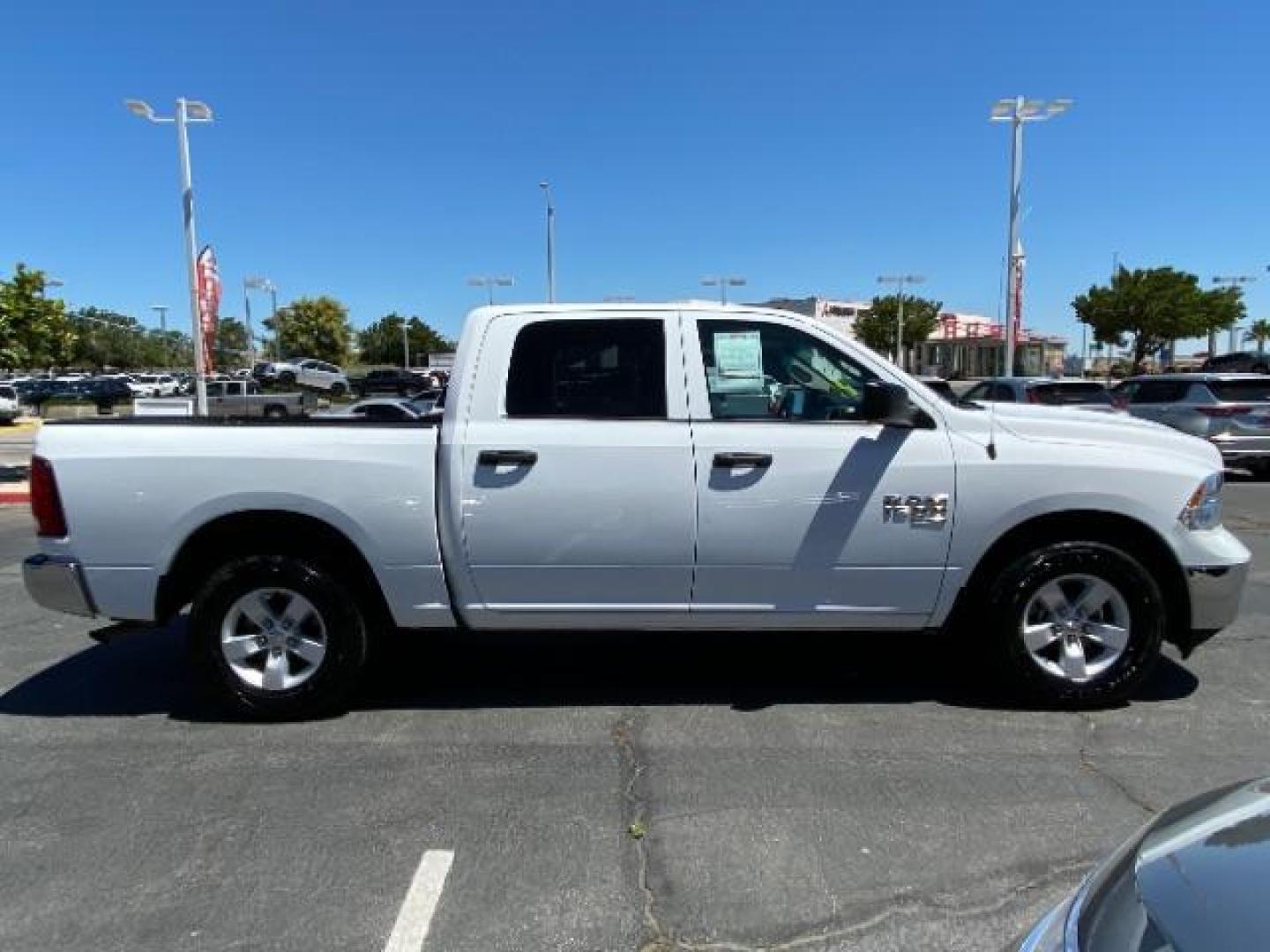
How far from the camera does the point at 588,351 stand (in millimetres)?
4602

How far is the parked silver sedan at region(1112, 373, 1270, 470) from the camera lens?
573 inches

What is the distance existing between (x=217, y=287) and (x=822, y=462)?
21.6 metres

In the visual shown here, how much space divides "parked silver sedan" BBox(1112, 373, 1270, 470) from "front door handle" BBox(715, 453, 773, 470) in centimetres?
1242

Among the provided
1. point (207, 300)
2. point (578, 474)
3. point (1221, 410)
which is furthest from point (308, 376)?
point (578, 474)

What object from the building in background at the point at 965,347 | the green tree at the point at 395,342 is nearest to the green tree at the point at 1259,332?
the building in background at the point at 965,347

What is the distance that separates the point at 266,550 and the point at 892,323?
7770 centimetres

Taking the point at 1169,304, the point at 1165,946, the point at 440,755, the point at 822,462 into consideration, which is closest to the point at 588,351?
the point at 822,462

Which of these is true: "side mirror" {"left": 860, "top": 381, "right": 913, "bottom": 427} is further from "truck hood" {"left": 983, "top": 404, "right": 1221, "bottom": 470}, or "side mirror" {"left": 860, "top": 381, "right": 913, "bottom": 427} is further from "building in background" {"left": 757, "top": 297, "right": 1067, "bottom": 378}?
"building in background" {"left": 757, "top": 297, "right": 1067, "bottom": 378}

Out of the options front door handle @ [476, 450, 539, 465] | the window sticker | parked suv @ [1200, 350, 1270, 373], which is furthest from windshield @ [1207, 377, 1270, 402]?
parked suv @ [1200, 350, 1270, 373]

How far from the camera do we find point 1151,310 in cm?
5669

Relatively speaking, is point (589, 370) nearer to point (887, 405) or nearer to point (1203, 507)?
point (887, 405)

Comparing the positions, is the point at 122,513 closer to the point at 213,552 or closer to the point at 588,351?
the point at 213,552

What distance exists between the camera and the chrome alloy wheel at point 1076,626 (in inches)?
180

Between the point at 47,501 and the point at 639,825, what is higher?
the point at 47,501
